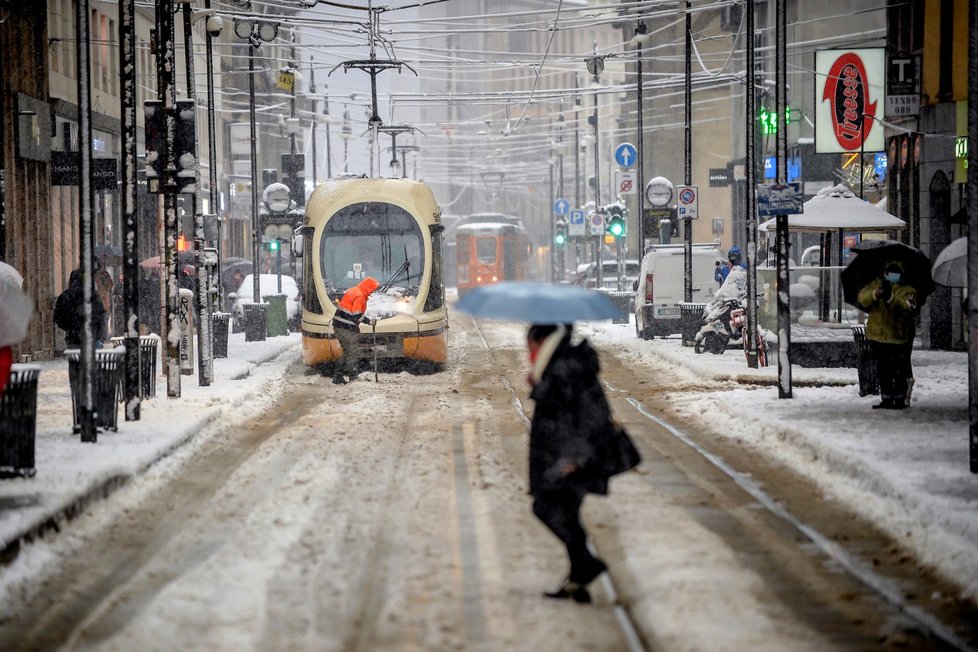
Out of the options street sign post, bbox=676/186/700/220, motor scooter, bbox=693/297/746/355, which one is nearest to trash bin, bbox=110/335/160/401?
motor scooter, bbox=693/297/746/355


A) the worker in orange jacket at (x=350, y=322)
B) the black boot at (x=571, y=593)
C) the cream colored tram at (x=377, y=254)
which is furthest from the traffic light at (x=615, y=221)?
the black boot at (x=571, y=593)

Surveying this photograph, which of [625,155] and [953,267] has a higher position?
[625,155]

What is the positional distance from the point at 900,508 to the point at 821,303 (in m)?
15.5

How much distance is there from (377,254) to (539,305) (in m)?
18.3

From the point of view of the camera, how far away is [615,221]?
157 feet

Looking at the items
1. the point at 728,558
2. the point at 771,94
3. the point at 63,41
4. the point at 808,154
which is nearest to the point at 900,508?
the point at 728,558

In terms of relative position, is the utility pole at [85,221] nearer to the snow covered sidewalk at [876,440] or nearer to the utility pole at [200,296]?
the utility pole at [200,296]

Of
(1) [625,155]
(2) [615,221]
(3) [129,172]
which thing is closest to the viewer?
(3) [129,172]

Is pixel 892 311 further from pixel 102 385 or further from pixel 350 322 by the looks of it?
pixel 350 322

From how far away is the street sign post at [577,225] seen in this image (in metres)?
58.9

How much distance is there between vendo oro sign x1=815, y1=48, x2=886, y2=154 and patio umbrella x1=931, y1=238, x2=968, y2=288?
23.2 meters

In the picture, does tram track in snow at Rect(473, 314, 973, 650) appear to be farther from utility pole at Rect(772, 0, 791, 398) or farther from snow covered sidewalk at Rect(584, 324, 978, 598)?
utility pole at Rect(772, 0, 791, 398)

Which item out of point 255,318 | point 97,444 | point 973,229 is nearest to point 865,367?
point 973,229

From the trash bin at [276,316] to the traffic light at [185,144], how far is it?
60.3 feet
